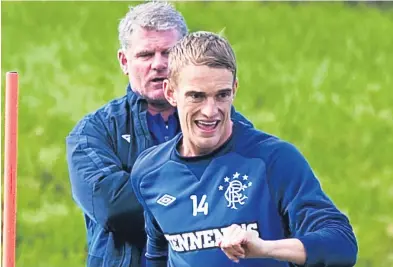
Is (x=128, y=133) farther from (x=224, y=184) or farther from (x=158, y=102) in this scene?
(x=224, y=184)

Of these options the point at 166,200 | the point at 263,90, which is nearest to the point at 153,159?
the point at 166,200

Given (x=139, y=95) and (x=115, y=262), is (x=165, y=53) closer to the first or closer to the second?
(x=139, y=95)

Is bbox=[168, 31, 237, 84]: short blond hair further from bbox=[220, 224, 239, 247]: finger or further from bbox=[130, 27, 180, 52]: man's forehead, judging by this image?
bbox=[130, 27, 180, 52]: man's forehead

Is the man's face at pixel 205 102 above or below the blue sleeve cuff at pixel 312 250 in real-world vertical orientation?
above

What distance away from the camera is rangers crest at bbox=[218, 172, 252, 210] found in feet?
13.4

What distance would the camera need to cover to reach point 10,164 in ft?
15.5

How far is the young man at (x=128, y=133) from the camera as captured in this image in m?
4.84

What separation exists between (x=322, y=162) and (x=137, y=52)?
5.20 metres

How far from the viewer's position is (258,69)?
11180 mm

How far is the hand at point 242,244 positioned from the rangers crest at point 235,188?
0.29m

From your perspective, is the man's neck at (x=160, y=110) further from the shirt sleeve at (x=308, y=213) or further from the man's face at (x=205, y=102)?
the shirt sleeve at (x=308, y=213)

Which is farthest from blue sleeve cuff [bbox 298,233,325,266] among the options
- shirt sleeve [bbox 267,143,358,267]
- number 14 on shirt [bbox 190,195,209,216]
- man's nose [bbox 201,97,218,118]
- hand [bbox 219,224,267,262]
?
man's nose [bbox 201,97,218,118]

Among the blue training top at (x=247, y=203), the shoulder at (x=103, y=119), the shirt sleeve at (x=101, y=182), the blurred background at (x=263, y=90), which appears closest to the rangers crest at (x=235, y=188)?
the blue training top at (x=247, y=203)

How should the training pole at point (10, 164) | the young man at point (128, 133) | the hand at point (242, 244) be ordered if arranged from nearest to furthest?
the hand at point (242, 244) → the training pole at point (10, 164) → the young man at point (128, 133)
